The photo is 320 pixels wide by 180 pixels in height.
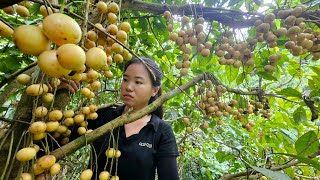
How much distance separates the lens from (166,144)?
1306mm

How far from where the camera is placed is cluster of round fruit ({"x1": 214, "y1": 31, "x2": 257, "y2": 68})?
1069mm

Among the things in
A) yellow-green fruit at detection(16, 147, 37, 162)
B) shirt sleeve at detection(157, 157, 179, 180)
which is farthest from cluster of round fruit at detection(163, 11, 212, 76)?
yellow-green fruit at detection(16, 147, 37, 162)

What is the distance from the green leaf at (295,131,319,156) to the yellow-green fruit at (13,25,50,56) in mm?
1057

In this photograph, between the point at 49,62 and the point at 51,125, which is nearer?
the point at 49,62

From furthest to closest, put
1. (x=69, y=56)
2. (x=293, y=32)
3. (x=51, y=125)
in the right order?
1. (x=293, y=32)
2. (x=51, y=125)
3. (x=69, y=56)

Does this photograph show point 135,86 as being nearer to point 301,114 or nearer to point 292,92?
point 292,92

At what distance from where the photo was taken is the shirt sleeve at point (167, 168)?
49.8 inches

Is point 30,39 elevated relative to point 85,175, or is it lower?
elevated

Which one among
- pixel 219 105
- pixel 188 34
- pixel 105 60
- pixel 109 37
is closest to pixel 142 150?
pixel 219 105

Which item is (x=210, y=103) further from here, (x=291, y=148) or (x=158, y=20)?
(x=291, y=148)

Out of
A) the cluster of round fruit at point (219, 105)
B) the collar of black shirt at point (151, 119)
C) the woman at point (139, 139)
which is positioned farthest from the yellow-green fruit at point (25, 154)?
the cluster of round fruit at point (219, 105)

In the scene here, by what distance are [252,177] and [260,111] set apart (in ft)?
1.21

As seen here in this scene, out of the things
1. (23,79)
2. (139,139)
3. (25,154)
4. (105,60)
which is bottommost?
(139,139)

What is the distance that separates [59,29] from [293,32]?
2.82 feet
